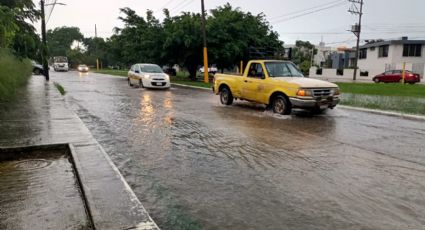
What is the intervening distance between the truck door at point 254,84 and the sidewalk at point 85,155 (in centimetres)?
609

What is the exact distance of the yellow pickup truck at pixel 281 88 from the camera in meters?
11.9

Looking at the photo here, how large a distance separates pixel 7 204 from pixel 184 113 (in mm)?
8390

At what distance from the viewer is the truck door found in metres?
13.2

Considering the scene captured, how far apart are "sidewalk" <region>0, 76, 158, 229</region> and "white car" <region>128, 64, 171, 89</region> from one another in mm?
10294

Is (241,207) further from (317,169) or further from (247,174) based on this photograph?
(317,169)

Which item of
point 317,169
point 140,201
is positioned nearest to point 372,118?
point 317,169

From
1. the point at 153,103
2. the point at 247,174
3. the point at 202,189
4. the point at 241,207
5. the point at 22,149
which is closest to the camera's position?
the point at 241,207

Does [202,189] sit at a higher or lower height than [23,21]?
lower

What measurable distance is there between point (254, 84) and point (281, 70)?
1058mm

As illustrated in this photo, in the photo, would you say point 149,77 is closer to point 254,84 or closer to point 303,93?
point 254,84

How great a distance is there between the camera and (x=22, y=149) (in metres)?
6.82

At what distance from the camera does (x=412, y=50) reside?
5272 centimetres

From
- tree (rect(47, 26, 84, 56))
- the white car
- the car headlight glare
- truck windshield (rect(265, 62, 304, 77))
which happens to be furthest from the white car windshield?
tree (rect(47, 26, 84, 56))

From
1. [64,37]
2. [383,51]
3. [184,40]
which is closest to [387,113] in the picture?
[184,40]
